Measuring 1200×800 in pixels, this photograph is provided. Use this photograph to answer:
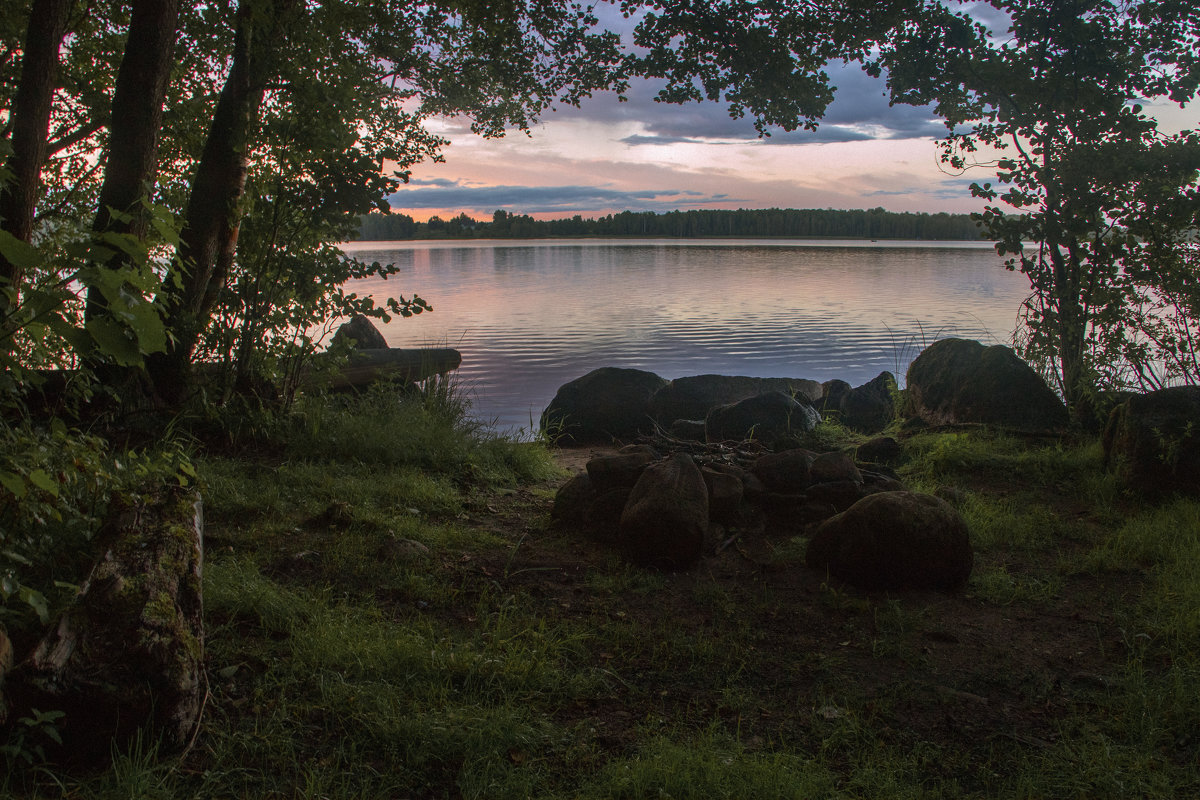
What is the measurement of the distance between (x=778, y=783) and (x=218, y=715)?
74.4 inches

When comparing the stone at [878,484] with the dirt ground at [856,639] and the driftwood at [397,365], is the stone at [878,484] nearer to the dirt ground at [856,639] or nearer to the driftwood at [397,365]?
the dirt ground at [856,639]

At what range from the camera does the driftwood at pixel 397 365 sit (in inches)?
390

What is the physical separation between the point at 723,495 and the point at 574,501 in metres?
1.00

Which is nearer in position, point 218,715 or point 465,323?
point 218,715

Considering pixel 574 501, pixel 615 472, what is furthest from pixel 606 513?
pixel 615 472

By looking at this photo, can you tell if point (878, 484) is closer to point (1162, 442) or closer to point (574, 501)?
point (1162, 442)

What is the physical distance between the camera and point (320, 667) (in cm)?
303

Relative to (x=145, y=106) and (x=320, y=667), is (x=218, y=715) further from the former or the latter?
(x=145, y=106)

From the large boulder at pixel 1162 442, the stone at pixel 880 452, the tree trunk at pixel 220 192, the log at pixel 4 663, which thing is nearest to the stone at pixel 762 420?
the stone at pixel 880 452

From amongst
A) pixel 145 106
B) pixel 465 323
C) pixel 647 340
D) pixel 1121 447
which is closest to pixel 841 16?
pixel 1121 447

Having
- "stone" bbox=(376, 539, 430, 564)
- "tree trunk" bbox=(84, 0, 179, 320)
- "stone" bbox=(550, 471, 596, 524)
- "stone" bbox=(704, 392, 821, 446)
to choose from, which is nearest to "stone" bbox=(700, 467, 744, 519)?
"stone" bbox=(550, 471, 596, 524)

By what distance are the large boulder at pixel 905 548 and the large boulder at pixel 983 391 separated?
13.4ft

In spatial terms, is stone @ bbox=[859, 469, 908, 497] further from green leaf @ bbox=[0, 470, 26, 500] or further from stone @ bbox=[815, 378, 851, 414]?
green leaf @ bbox=[0, 470, 26, 500]

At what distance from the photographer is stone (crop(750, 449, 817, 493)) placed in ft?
18.1
